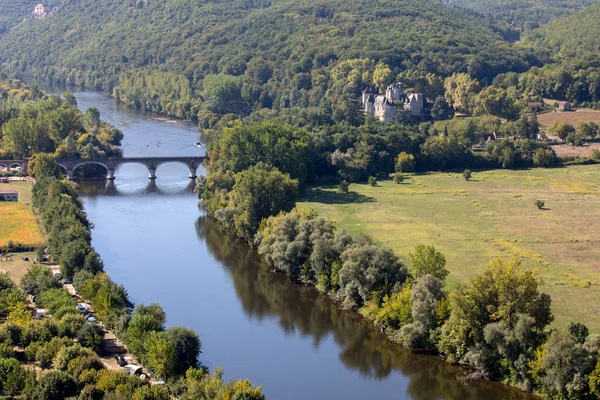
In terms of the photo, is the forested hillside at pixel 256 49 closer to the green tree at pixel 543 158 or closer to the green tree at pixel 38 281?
the green tree at pixel 543 158

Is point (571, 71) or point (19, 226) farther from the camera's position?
point (571, 71)

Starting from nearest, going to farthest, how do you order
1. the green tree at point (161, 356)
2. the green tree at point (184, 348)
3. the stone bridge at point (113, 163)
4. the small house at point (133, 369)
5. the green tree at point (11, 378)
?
the green tree at point (11, 378) < the green tree at point (161, 356) < the small house at point (133, 369) < the green tree at point (184, 348) < the stone bridge at point (113, 163)

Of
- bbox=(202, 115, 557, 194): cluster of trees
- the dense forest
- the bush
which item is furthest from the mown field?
the bush

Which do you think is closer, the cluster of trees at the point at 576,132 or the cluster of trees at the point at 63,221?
the cluster of trees at the point at 63,221

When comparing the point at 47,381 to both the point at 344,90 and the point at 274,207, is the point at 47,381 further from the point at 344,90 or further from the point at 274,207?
the point at 344,90

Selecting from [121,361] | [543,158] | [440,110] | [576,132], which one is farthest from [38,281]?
[440,110]

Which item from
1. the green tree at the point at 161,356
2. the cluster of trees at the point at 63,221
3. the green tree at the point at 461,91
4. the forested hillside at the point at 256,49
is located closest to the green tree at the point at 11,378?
the green tree at the point at 161,356

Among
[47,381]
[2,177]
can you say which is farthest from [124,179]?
[47,381]

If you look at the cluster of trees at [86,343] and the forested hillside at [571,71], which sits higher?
the forested hillside at [571,71]

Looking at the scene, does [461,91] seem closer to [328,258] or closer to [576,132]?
[576,132]
